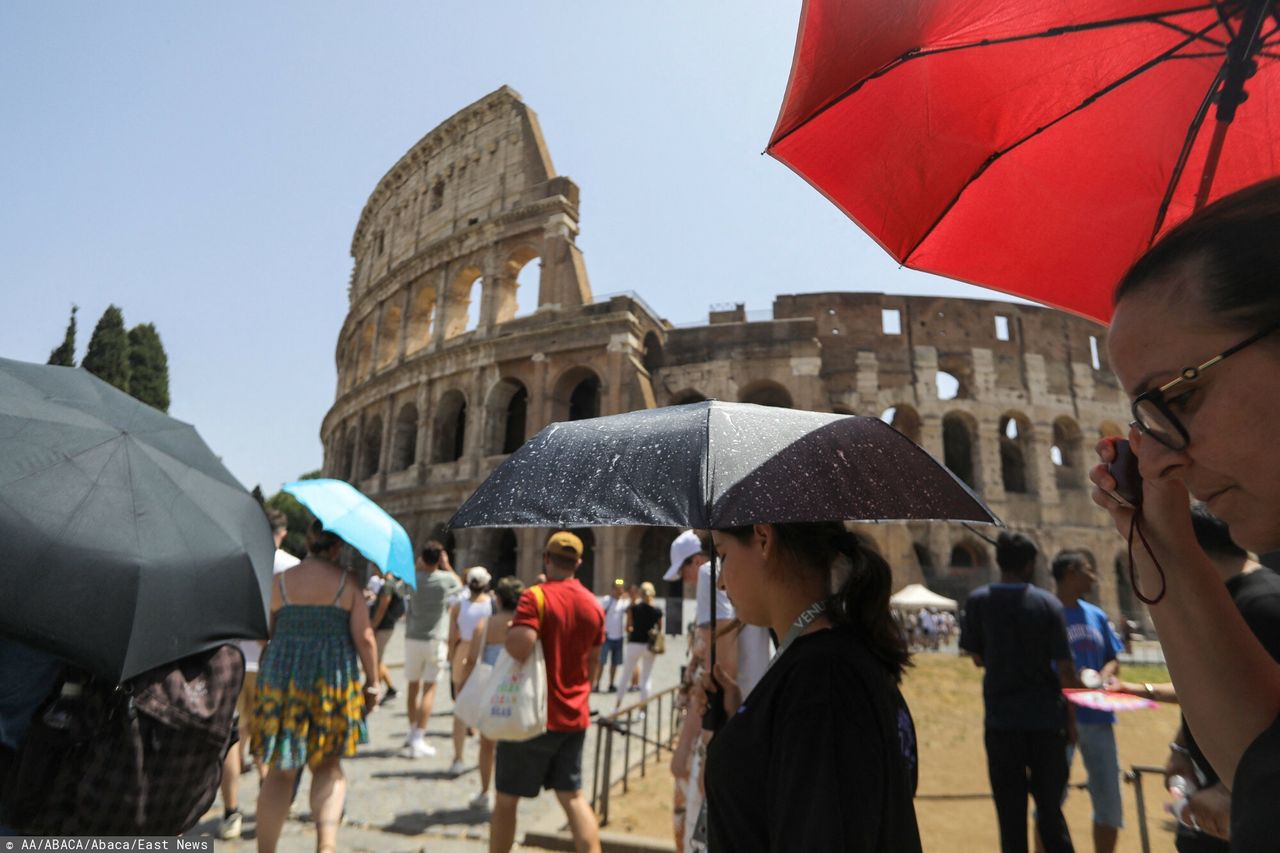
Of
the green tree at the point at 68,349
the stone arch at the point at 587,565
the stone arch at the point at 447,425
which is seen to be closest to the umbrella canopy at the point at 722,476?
the stone arch at the point at 587,565

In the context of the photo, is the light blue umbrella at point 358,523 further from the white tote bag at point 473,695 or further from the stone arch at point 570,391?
the stone arch at point 570,391

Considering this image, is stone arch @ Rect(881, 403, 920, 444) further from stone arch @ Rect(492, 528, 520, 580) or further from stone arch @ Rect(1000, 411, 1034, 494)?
stone arch @ Rect(492, 528, 520, 580)

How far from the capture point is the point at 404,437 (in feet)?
79.3

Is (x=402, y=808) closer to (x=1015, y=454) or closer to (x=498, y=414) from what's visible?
(x=498, y=414)

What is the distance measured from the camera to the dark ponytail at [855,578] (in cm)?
162

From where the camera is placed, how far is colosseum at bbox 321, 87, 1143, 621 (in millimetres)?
20094

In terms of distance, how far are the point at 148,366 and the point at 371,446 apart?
20.5 metres

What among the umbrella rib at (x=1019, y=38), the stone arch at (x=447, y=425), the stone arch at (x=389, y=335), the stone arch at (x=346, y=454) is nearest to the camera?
the umbrella rib at (x=1019, y=38)

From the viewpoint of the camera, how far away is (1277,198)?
0.89m

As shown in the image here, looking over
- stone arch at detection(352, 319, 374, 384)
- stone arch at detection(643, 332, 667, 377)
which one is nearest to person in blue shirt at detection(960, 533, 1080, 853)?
stone arch at detection(643, 332, 667, 377)

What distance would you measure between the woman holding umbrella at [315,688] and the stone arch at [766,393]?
17306mm

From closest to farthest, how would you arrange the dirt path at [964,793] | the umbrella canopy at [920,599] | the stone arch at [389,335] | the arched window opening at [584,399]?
the dirt path at [964,793]
the umbrella canopy at [920,599]
the arched window opening at [584,399]
the stone arch at [389,335]

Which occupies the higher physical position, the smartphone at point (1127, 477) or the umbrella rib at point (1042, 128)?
the umbrella rib at point (1042, 128)

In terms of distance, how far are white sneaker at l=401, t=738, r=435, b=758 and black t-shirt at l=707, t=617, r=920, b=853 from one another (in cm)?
569
